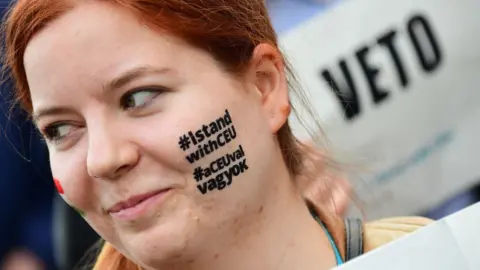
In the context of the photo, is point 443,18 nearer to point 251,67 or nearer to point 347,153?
point 347,153

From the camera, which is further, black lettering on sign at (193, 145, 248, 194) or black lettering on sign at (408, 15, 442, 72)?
black lettering on sign at (408, 15, 442, 72)

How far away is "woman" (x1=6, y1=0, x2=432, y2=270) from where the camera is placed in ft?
2.72

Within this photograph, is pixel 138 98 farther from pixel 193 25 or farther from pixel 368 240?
pixel 368 240

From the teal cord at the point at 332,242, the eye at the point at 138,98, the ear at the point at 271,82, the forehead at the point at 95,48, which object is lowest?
the teal cord at the point at 332,242

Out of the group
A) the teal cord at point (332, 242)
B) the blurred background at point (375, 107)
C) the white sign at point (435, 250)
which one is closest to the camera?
the white sign at point (435, 250)

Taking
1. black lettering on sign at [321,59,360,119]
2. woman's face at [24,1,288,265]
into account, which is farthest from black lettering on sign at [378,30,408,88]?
woman's face at [24,1,288,265]

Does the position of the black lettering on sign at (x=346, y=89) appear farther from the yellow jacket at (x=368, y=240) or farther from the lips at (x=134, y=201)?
the lips at (x=134, y=201)

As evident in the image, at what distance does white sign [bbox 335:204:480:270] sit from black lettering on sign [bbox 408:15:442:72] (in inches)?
36.8

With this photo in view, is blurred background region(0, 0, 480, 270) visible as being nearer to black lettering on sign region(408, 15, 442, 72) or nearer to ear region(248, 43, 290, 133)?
black lettering on sign region(408, 15, 442, 72)

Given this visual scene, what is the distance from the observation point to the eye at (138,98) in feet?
2.75

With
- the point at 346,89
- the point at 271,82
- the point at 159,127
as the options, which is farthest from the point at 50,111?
the point at 346,89

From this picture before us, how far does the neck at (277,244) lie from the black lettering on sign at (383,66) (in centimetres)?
74

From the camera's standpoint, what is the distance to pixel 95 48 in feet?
2.72

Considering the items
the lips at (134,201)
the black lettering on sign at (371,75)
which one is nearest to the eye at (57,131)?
the lips at (134,201)
